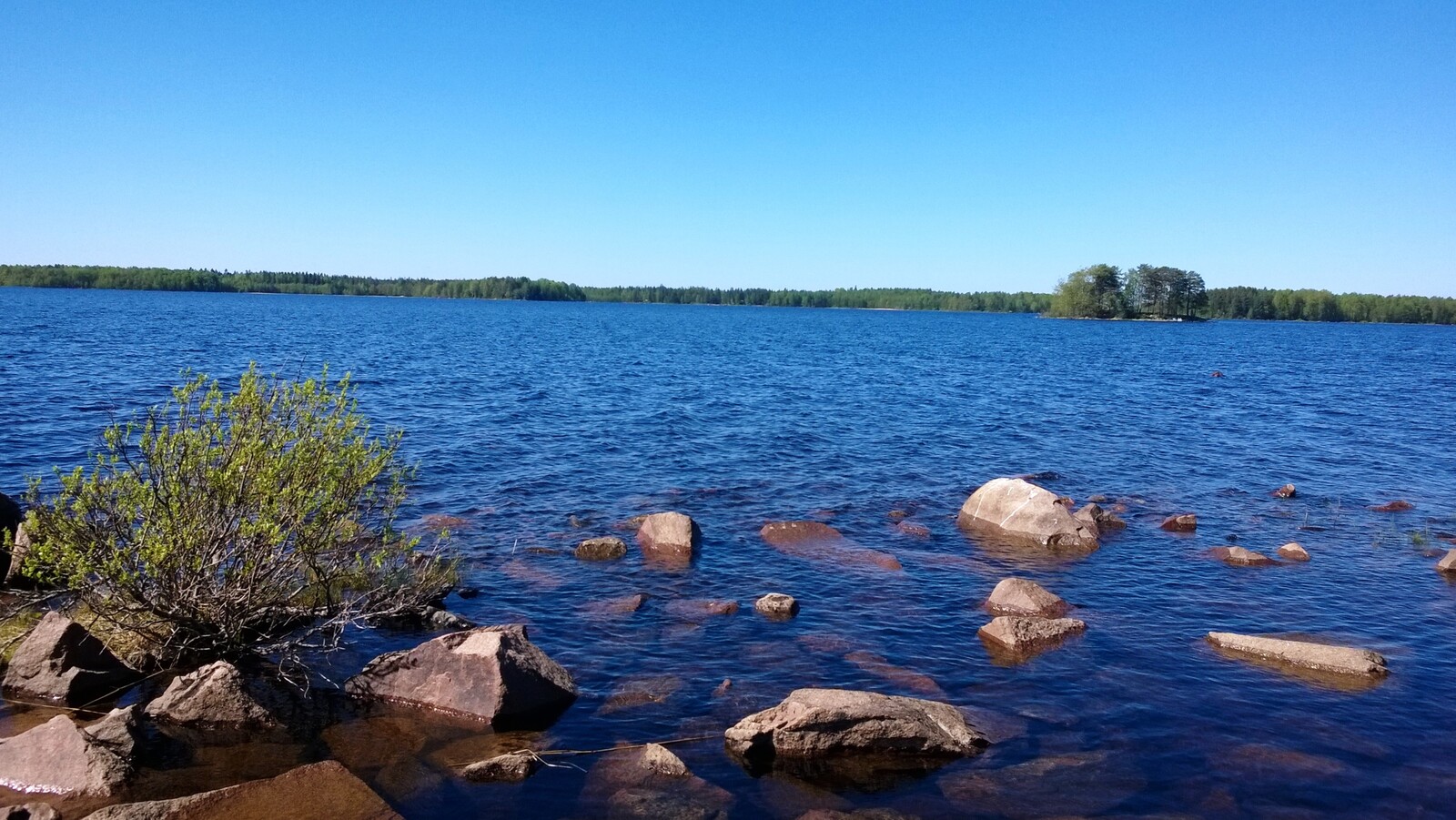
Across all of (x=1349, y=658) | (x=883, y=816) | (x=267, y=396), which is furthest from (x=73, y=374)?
(x=1349, y=658)

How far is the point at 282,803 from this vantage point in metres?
9.95

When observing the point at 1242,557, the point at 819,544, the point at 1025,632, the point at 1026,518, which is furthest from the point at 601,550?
the point at 1242,557

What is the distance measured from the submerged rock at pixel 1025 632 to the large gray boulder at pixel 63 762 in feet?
45.9

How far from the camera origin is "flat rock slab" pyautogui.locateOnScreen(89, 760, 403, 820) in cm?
962

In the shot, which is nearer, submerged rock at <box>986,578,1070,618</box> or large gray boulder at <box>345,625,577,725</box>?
large gray boulder at <box>345,625,577,725</box>

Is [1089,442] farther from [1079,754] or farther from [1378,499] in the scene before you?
[1079,754]

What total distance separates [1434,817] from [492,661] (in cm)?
1283

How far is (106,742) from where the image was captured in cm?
1099

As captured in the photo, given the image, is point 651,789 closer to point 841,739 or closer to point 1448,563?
point 841,739

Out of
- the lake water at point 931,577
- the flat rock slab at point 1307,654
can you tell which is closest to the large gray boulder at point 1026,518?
the lake water at point 931,577

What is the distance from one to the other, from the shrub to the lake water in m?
1.75

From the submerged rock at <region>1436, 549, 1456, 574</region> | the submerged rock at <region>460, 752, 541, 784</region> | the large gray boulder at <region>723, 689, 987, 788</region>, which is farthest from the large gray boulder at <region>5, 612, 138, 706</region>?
the submerged rock at <region>1436, 549, 1456, 574</region>

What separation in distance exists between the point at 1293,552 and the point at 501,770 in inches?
837

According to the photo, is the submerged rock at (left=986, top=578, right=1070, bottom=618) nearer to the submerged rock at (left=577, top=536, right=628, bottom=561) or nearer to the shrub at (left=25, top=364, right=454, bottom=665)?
the submerged rock at (left=577, top=536, right=628, bottom=561)
